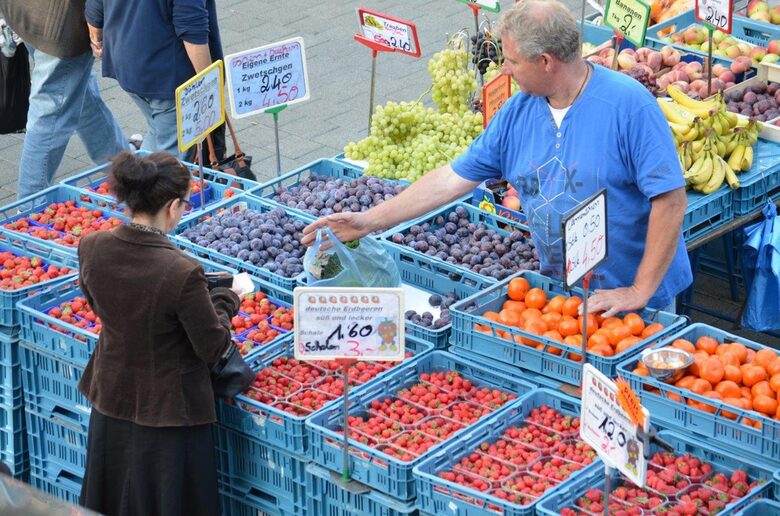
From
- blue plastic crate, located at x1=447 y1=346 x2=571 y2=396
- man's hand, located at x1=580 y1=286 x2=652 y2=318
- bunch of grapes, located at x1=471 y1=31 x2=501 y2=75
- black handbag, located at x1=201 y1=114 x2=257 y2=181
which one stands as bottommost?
black handbag, located at x1=201 y1=114 x2=257 y2=181

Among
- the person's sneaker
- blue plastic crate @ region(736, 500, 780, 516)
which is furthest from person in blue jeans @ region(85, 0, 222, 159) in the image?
blue plastic crate @ region(736, 500, 780, 516)

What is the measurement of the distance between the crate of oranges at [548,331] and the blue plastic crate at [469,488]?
108 millimetres

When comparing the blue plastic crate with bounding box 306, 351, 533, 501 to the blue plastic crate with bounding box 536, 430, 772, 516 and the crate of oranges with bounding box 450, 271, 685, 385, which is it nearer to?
the crate of oranges with bounding box 450, 271, 685, 385

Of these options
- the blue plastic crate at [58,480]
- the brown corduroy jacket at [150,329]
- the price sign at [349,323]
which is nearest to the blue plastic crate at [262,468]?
the brown corduroy jacket at [150,329]

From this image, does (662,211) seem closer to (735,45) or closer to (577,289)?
(577,289)

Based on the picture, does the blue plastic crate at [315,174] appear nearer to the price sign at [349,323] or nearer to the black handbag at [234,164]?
the black handbag at [234,164]

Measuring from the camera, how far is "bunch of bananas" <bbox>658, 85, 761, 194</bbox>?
5.44m

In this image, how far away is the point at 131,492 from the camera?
160 inches

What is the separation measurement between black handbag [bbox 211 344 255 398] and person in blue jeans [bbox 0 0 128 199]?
316cm

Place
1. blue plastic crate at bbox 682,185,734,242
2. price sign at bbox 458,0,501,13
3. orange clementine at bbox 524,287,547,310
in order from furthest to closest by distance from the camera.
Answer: price sign at bbox 458,0,501,13 → blue plastic crate at bbox 682,185,734,242 → orange clementine at bbox 524,287,547,310

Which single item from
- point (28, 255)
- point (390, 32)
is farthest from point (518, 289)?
point (390, 32)

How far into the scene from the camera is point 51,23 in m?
6.70

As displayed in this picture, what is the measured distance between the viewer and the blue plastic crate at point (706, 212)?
5.32 m

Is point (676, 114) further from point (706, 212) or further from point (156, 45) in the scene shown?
point (156, 45)
